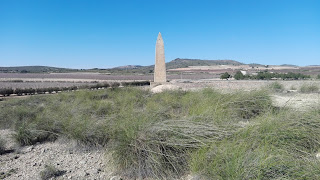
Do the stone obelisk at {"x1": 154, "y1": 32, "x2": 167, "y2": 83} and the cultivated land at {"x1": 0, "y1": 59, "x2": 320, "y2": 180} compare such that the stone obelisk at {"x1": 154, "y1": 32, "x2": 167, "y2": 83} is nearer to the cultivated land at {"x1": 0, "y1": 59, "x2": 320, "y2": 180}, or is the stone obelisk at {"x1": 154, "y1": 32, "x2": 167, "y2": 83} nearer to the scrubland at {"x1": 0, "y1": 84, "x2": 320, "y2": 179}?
the cultivated land at {"x1": 0, "y1": 59, "x2": 320, "y2": 180}

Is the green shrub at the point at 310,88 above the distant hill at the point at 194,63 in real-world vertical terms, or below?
below

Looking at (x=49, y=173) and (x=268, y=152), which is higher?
(x=268, y=152)

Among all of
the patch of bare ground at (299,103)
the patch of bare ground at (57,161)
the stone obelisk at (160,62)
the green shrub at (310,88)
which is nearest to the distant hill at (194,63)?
the stone obelisk at (160,62)

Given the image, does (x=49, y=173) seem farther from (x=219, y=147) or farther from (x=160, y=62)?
(x=160, y=62)

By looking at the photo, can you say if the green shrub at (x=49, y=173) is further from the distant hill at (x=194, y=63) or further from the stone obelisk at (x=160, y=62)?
the distant hill at (x=194, y=63)

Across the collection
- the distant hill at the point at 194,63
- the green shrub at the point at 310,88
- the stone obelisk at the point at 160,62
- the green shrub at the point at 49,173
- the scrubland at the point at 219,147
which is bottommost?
the green shrub at the point at 49,173

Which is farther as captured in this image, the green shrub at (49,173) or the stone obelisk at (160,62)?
the stone obelisk at (160,62)

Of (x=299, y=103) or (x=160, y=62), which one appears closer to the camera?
(x=299, y=103)

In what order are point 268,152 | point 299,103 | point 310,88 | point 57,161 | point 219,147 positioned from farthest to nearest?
point 310,88 → point 299,103 → point 57,161 → point 219,147 → point 268,152

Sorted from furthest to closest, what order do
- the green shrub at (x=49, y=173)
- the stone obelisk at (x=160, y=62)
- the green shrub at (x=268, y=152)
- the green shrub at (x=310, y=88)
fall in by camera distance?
1. the stone obelisk at (x=160, y=62)
2. the green shrub at (x=310, y=88)
3. the green shrub at (x=49, y=173)
4. the green shrub at (x=268, y=152)

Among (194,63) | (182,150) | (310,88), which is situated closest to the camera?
(182,150)

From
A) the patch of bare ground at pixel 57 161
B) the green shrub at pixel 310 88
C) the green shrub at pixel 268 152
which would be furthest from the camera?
the green shrub at pixel 310 88

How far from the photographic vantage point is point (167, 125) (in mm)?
4582

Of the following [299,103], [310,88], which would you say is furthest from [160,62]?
[299,103]
